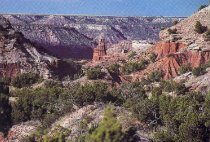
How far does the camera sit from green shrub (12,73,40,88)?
224 ft

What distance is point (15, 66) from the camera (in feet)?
254

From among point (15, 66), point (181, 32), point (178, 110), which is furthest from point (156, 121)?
point (181, 32)

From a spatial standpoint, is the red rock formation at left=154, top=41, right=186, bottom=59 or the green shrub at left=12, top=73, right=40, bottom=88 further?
the red rock formation at left=154, top=41, right=186, bottom=59

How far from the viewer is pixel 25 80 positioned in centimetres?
6969

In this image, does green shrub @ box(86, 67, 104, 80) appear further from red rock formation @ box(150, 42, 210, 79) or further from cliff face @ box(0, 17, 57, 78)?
red rock formation @ box(150, 42, 210, 79)

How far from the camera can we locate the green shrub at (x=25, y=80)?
224 feet

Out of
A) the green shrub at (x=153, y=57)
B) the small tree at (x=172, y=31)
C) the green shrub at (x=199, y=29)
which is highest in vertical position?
the green shrub at (x=199, y=29)

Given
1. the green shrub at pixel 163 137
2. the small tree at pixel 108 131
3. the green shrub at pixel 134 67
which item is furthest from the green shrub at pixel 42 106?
the green shrub at pixel 134 67

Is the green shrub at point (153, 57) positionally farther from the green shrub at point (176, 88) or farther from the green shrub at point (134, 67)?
the green shrub at point (176, 88)

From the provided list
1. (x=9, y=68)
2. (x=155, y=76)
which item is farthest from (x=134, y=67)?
(x=9, y=68)

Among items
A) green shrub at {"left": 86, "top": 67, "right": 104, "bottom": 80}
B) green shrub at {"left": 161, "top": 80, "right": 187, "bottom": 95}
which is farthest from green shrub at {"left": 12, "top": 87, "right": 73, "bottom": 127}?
green shrub at {"left": 86, "top": 67, "right": 104, "bottom": 80}

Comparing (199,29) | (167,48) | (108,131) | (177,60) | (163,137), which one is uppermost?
(199,29)

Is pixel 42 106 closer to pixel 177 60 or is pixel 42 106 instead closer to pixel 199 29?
pixel 177 60

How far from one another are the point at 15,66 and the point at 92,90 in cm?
3057
